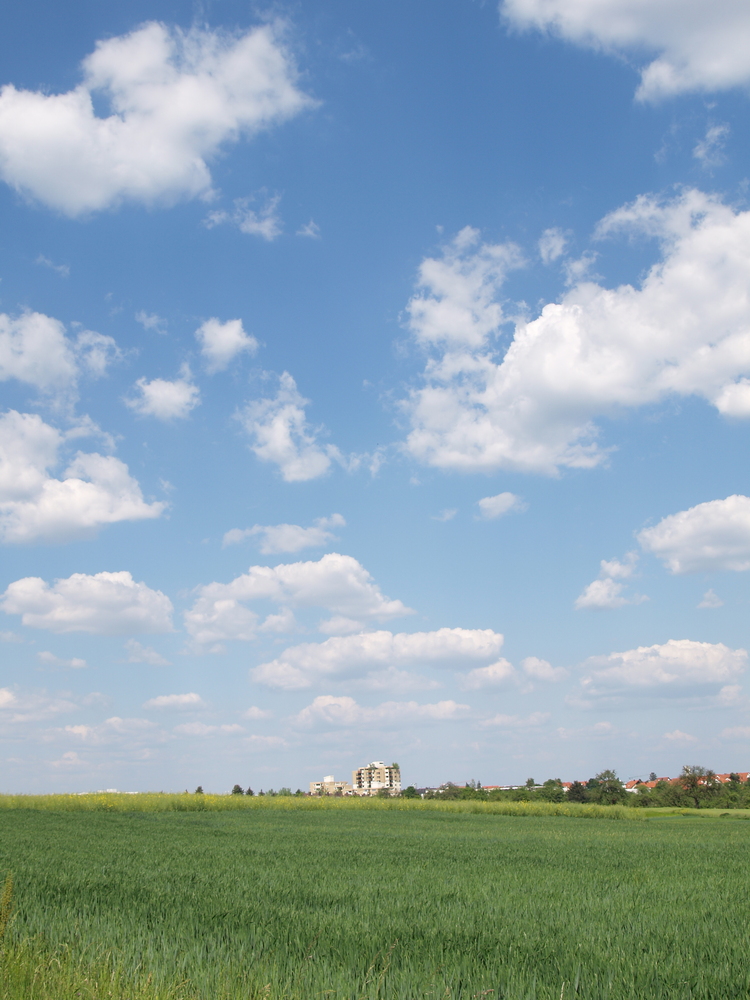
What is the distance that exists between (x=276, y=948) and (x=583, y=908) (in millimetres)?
5210

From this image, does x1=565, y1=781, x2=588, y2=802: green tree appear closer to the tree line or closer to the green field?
the tree line

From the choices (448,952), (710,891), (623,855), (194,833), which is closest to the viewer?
(448,952)

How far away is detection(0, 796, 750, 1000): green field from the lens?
5840 millimetres

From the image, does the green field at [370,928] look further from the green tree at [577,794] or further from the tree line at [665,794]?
the green tree at [577,794]

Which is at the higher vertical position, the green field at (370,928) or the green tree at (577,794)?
the green field at (370,928)

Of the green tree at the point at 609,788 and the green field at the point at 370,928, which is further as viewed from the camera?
the green tree at the point at 609,788

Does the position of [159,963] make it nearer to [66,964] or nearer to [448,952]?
[66,964]

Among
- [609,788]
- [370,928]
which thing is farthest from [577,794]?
[370,928]

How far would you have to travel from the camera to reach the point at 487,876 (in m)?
13.9

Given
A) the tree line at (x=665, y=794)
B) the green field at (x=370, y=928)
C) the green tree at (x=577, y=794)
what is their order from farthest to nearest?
the green tree at (x=577, y=794) < the tree line at (x=665, y=794) < the green field at (x=370, y=928)

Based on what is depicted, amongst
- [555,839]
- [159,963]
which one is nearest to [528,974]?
[159,963]

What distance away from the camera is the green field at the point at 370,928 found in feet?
19.2

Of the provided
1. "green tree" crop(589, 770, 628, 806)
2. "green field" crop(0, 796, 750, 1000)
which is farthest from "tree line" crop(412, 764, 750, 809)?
"green field" crop(0, 796, 750, 1000)

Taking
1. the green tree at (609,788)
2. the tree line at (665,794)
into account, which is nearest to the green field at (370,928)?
the tree line at (665,794)
